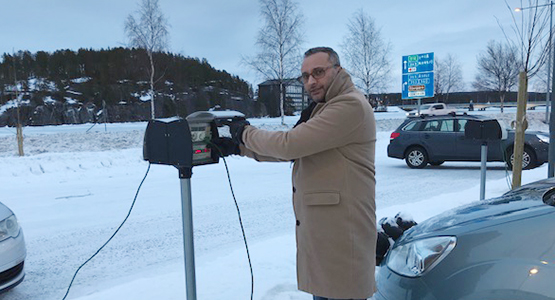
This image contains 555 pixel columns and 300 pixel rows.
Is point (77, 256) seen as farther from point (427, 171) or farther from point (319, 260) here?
point (427, 171)

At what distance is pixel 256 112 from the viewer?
55812mm

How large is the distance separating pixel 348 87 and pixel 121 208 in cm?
598

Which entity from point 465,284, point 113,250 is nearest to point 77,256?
point 113,250

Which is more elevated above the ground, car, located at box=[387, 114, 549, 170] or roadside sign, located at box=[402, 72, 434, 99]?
roadside sign, located at box=[402, 72, 434, 99]

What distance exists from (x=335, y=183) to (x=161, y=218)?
494cm

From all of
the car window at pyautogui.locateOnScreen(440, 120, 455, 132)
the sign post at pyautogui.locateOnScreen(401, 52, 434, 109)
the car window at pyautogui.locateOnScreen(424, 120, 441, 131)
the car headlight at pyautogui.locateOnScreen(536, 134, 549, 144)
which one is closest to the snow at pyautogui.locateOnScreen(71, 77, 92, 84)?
the sign post at pyautogui.locateOnScreen(401, 52, 434, 109)

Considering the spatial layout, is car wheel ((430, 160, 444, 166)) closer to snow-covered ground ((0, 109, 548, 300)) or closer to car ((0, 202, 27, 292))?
snow-covered ground ((0, 109, 548, 300))

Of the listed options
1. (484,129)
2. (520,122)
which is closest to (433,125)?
(520,122)

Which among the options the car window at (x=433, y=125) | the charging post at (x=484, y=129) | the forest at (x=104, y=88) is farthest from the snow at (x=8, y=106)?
the charging post at (x=484, y=129)

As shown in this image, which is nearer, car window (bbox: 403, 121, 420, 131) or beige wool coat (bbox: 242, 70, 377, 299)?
beige wool coat (bbox: 242, 70, 377, 299)

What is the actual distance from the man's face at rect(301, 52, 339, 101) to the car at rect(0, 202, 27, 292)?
2.96m

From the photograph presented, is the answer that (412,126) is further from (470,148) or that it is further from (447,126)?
(470,148)

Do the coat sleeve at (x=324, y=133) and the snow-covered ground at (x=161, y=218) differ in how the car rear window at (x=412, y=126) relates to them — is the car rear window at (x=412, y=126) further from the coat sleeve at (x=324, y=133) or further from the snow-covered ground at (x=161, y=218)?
the coat sleeve at (x=324, y=133)

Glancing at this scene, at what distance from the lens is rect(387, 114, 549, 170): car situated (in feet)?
36.1
